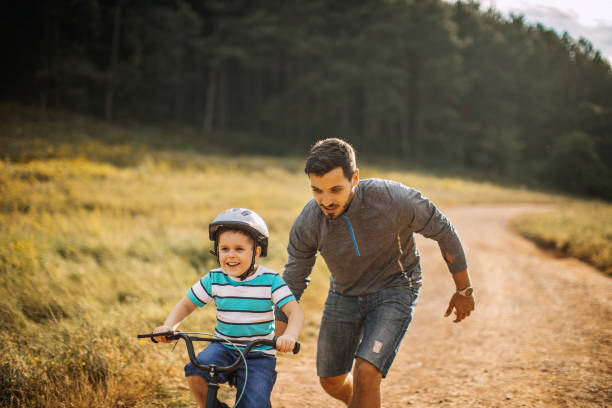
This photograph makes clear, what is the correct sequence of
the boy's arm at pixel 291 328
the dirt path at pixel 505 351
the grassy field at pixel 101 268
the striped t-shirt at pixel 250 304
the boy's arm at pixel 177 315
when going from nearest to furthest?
the boy's arm at pixel 291 328, the boy's arm at pixel 177 315, the striped t-shirt at pixel 250 304, the grassy field at pixel 101 268, the dirt path at pixel 505 351

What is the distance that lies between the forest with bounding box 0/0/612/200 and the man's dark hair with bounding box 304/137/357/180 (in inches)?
1444

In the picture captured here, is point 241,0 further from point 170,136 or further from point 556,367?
point 556,367

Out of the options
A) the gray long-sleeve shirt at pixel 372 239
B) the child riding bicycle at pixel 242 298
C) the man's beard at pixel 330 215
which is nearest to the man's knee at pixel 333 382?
the gray long-sleeve shirt at pixel 372 239

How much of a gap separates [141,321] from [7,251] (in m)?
3.24

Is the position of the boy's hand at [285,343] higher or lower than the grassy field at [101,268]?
higher

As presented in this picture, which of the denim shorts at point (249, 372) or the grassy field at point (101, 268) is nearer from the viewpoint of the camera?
the denim shorts at point (249, 372)

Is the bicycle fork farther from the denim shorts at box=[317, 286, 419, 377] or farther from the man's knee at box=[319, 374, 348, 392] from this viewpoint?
the man's knee at box=[319, 374, 348, 392]

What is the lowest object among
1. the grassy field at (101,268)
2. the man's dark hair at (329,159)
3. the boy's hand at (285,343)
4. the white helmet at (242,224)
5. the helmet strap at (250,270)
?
the grassy field at (101,268)

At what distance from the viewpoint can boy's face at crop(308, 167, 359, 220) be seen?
9.80 ft

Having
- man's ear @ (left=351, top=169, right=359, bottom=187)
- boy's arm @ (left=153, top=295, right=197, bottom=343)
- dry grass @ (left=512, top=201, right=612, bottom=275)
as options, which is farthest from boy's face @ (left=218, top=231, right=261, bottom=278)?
dry grass @ (left=512, top=201, right=612, bottom=275)

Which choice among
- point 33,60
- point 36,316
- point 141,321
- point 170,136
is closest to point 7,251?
point 36,316

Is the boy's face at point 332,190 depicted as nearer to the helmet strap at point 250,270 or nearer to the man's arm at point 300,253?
the man's arm at point 300,253

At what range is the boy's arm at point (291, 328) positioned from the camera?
8.39 ft

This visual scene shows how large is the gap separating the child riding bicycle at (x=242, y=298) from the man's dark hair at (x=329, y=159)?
1.74ft
